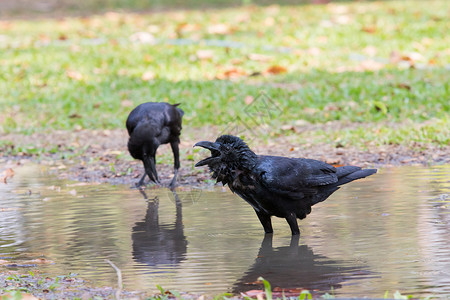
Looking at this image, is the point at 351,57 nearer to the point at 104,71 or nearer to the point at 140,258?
the point at 104,71

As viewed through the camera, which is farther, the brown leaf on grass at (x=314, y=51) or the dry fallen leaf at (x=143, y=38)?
the dry fallen leaf at (x=143, y=38)

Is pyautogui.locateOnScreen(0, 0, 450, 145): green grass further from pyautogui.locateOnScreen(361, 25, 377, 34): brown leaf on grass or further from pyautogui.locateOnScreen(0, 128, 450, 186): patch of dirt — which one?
pyautogui.locateOnScreen(0, 128, 450, 186): patch of dirt

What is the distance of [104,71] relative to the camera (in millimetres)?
16094

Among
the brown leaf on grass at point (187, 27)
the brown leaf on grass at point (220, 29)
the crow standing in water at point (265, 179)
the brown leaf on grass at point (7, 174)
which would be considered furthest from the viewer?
the brown leaf on grass at point (187, 27)

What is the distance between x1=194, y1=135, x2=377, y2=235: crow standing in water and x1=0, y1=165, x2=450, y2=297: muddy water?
0.85 feet

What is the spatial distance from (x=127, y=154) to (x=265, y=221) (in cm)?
476

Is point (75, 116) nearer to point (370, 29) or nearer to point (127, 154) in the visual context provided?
point (127, 154)

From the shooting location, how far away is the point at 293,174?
6.14 m

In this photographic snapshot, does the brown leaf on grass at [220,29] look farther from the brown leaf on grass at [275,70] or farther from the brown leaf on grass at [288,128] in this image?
the brown leaf on grass at [288,128]

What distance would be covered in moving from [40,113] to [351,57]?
6380 mm

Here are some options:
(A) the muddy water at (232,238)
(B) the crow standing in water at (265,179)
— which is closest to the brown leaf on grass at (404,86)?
(A) the muddy water at (232,238)

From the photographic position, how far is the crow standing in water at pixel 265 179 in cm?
592

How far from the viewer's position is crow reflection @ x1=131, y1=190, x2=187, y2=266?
581 centimetres

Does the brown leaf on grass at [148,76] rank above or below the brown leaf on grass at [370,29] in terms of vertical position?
below
